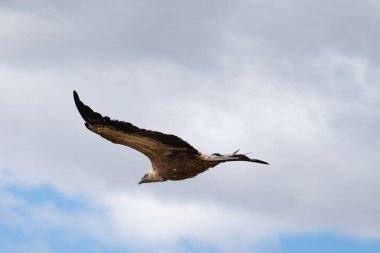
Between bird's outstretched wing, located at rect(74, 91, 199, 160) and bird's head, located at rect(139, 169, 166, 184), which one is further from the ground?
bird's outstretched wing, located at rect(74, 91, 199, 160)

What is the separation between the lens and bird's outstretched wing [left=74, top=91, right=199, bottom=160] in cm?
2972

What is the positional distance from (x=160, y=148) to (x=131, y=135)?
39.2 inches

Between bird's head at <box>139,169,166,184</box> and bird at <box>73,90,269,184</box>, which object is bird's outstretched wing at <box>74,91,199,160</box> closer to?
bird at <box>73,90,269,184</box>

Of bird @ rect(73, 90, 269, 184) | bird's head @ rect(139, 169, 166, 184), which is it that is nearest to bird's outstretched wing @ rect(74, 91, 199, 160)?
bird @ rect(73, 90, 269, 184)

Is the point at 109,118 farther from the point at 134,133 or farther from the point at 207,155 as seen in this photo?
the point at 207,155

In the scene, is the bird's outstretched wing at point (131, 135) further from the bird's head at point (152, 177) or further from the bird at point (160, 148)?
the bird's head at point (152, 177)

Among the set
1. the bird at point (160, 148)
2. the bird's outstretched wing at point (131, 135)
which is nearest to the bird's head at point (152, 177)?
the bird at point (160, 148)

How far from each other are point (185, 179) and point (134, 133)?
2039 mm

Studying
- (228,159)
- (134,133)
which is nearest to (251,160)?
(228,159)

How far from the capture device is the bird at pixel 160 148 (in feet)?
97.5

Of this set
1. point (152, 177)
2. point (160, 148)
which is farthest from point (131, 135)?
point (152, 177)

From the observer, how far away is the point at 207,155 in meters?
30.3

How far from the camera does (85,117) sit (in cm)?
2981

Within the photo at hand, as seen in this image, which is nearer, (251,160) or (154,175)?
(251,160)
